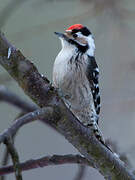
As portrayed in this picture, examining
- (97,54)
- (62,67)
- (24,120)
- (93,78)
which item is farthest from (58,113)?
(97,54)

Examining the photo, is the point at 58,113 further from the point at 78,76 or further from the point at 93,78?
the point at 93,78

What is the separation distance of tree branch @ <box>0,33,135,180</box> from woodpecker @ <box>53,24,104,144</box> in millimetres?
711

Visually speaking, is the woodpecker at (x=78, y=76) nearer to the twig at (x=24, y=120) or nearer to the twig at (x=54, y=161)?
the twig at (x=54, y=161)

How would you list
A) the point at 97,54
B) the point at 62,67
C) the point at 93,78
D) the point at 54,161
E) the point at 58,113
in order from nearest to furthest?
the point at 58,113 → the point at 54,161 → the point at 62,67 → the point at 93,78 → the point at 97,54

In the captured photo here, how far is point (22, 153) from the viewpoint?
4676 mm

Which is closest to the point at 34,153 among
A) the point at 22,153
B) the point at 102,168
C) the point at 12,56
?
the point at 22,153

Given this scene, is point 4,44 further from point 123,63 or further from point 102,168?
point 123,63

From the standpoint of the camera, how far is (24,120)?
4.02ft

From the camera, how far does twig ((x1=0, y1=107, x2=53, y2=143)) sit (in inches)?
45.2

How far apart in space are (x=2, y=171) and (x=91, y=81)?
124 centimetres

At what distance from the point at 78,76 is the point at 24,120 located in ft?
4.56

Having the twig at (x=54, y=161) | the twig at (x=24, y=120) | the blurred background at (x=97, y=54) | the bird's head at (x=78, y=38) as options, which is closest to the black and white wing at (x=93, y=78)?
the bird's head at (x=78, y=38)

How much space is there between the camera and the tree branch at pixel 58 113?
146cm

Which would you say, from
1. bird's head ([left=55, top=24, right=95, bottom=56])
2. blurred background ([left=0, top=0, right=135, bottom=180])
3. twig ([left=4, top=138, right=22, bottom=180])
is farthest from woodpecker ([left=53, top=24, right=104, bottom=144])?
twig ([left=4, top=138, right=22, bottom=180])
